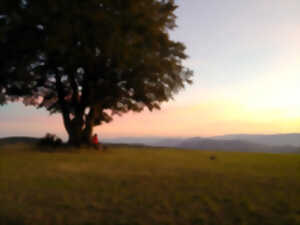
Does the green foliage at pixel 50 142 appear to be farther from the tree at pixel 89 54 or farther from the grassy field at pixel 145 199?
the grassy field at pixel 145 199

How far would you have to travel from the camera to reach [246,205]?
14.8 feet

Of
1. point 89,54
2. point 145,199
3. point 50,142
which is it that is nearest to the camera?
point 145,199

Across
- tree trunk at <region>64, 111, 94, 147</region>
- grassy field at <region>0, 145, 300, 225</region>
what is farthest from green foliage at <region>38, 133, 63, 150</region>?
grassy field at <region>0, 145, 300, 225</region>

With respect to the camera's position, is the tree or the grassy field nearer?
the grassy field

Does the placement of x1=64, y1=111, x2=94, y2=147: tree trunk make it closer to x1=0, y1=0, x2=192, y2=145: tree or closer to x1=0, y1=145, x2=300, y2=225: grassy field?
x1=0, y1=0, x2=192, y2=145: tree

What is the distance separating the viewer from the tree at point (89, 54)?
12086 mm

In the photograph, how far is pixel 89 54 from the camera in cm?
1295

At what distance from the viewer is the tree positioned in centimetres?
1209

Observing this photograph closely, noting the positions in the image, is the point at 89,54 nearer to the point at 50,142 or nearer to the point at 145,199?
the point at 50,142

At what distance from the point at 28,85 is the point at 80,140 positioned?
18.6 feet

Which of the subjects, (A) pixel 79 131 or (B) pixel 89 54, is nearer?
(B) pixel 89 54

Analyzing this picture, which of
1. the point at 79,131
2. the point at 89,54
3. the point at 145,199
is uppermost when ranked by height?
the point at 89,54

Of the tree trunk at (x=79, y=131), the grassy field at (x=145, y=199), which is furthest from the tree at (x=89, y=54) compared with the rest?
A: the grassy field at (x=145, y=199)

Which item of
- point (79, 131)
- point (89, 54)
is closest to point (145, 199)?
point (89, 54)
